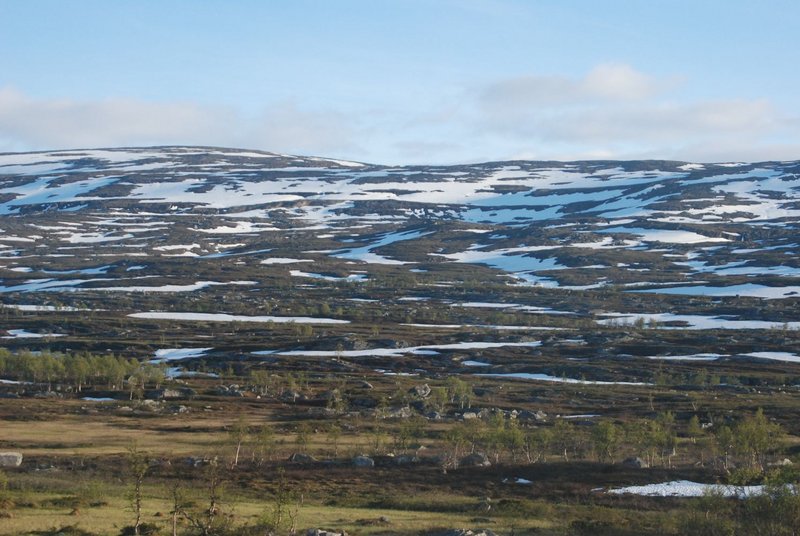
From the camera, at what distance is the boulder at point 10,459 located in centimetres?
4862

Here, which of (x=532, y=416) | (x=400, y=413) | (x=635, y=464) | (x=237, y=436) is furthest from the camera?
(x=400, y=413)

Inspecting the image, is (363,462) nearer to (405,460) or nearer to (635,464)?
(405,460)

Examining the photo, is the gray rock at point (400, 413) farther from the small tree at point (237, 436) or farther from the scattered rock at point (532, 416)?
the small tree at point (237, 436)

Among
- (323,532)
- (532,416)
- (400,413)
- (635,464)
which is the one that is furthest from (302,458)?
(532,416)

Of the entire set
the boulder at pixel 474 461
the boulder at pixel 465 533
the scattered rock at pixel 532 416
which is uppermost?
the boulder at pixel 465 533

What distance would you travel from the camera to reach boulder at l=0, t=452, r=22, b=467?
48.6 m

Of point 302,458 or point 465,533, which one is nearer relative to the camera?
point 465,533

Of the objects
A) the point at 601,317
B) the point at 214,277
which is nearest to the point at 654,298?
the point at 601,317

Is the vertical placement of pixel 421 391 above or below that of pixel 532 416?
below

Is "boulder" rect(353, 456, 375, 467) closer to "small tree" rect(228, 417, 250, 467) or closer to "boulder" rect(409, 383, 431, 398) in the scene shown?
"small tree" rect(228, 417, 250, 467)

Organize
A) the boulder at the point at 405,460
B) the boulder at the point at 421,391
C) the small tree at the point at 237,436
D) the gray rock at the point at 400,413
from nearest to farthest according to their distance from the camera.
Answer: the small tree at the point at 237,436 < the boulder at the point at 405,460 < the gray rock at the point at 400,413 < the boulder at the point at 421,391

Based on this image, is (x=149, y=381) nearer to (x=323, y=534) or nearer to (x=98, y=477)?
(x=98, y=477)

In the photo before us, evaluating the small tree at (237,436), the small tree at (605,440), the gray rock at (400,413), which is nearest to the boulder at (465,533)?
the small tree at (237,436)

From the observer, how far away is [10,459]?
4909 cm
